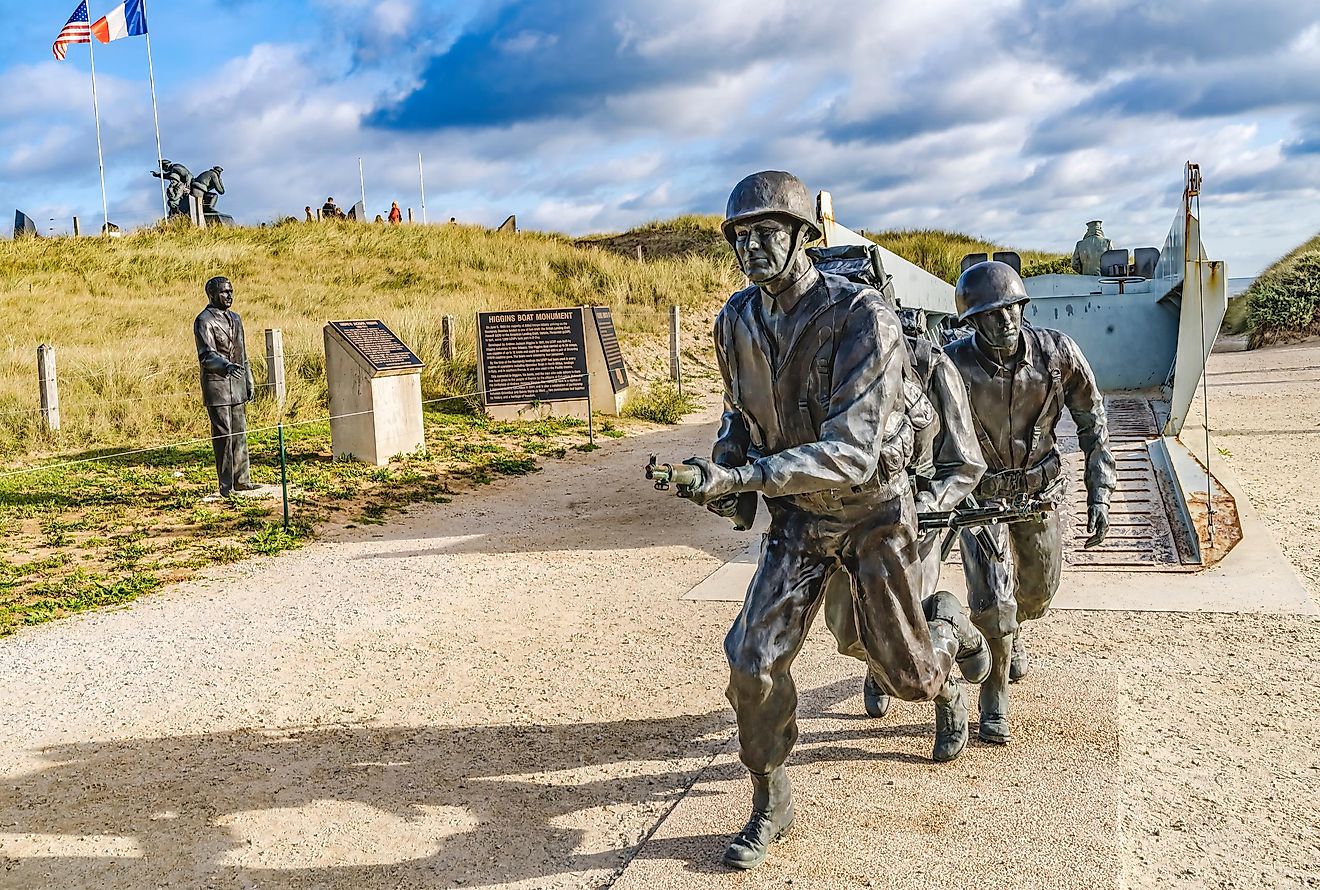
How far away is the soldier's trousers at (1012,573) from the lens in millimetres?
4602

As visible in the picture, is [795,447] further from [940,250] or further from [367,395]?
[940,250]

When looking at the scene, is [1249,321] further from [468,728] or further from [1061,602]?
[468,728]

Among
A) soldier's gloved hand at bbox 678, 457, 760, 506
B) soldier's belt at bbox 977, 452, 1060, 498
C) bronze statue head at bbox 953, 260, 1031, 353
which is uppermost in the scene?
bronze statue head at bbox 953, 260, 1031, 353

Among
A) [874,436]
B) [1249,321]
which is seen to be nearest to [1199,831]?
[874,436]

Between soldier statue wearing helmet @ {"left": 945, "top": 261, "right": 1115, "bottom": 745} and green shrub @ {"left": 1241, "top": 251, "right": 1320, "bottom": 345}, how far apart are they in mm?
23714

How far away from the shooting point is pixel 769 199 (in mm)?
3334

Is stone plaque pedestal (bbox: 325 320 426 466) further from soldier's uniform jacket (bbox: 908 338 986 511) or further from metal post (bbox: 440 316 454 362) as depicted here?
soldier's uniform jacket (bbox: 908 338 986 511)

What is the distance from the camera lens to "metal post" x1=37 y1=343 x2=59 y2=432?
14.0 m

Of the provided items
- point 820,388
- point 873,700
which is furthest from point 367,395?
point 820,388

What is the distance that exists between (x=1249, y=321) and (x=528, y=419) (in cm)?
1852

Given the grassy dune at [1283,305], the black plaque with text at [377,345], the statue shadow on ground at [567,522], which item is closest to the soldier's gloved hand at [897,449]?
the statue shadow on ground at [567,522]

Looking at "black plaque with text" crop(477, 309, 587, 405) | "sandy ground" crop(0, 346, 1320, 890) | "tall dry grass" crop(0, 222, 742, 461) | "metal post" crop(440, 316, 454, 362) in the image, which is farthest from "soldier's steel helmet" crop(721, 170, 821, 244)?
"metal post" crop(440, 316, 454, 362)

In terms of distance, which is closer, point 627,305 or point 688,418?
point 688,418

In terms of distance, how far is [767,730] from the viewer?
3.59 meters
